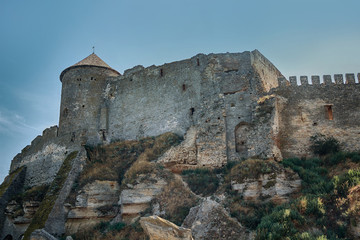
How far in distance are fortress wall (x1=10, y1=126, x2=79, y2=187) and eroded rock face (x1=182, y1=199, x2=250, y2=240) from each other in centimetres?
1409

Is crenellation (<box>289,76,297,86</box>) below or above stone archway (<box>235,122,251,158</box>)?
above

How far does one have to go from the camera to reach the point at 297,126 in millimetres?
21266

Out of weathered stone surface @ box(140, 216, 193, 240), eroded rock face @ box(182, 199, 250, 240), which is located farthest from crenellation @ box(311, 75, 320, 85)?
weathered stone surface @ box(140, 216, 193, 240)

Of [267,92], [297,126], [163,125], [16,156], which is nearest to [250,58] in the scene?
[267,92]

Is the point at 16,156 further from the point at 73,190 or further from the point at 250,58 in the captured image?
the point at 250,58

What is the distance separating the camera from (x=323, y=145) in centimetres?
2041

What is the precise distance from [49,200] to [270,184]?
1210 centimetres

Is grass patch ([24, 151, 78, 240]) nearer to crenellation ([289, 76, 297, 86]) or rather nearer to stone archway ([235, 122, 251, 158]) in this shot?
stone archway ([235, 122, 251, 158])

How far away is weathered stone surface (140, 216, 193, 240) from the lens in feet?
38.3

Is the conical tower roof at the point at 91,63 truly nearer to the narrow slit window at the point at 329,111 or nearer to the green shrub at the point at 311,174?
the narrow slit window at the point at 329,111

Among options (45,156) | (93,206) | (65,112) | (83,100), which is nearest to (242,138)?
(93,206)

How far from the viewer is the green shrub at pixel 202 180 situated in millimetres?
19219

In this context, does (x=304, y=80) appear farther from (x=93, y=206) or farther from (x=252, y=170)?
(x=93, y=206)

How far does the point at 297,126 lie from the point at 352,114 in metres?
2.91
